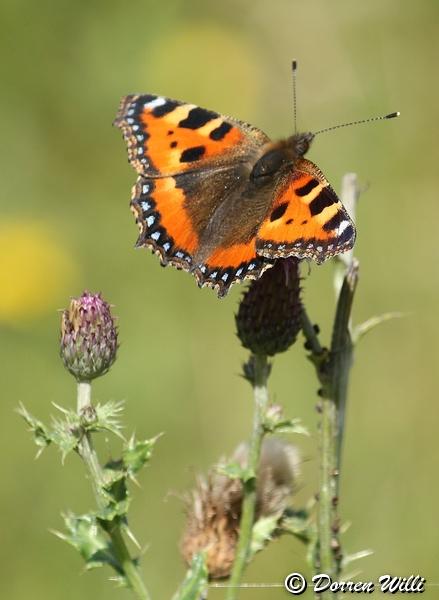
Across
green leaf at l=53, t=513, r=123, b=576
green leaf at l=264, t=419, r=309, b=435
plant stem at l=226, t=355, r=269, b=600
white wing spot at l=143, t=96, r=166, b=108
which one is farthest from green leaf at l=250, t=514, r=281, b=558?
white wing spot at l=143, t=96, r=166, b=108

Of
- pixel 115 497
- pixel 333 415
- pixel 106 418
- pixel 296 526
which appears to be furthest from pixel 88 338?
pixel 296 526

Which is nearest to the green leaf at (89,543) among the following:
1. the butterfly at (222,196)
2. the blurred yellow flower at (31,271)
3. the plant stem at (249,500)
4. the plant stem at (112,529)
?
the plant stem at (112,529)

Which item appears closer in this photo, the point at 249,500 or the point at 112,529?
the point at 112,529

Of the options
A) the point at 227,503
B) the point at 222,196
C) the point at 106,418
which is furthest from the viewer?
the point at 222,196

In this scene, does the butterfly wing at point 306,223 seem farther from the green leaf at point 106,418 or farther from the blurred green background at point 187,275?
the blurred green background at point 187,275

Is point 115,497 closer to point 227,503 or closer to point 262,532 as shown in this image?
point 262,532

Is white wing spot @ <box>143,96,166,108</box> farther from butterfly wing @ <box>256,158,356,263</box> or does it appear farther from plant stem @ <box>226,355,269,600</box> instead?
plant stem @ <box>226,355,269,600</box>

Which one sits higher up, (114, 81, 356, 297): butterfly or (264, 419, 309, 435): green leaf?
(114, 81, 356, 297): butterfly
